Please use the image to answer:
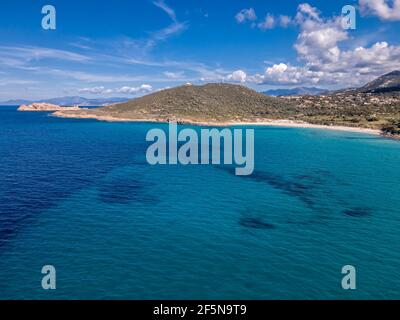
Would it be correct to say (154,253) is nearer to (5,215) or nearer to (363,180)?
(5,215)

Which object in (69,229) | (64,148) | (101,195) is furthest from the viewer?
(64,148)

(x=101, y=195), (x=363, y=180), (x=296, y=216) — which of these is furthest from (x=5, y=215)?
(x=363, y=180)

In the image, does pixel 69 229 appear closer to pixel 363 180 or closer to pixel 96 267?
pixel 96 267

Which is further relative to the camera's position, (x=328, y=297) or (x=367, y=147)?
(x=367, y=147)

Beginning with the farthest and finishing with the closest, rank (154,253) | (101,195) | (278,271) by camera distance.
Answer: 1. (101,195)
2. (154,253)
3. (278,271)
